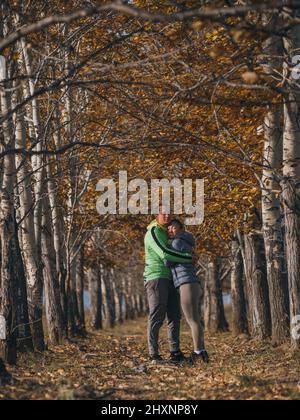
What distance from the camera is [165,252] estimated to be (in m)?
12.4

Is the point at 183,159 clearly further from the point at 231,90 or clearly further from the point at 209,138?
the point at 231,90

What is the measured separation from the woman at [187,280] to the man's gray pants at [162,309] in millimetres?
254

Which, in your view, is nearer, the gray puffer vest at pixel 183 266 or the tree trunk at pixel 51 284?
the gray puffer vest at pixel 183 266

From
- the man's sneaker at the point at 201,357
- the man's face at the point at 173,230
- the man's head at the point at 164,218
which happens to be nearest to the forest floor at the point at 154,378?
the man's sneaker at the point at 201,357

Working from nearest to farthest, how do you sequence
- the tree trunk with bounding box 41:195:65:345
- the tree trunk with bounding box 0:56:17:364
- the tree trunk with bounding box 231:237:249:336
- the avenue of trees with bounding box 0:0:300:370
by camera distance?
the avenue of trees with bounding box 0:0:300:370
the tree trunk with bounding box 0:56:17:364
the tree trunk with bounding box 41:195:65:345
the tree trunk with bounding box 231:237:249:336

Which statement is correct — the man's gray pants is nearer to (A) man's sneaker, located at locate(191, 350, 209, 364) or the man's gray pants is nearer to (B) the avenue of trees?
(A) man's sneaker, located at locate(191, 350, 209, 364)

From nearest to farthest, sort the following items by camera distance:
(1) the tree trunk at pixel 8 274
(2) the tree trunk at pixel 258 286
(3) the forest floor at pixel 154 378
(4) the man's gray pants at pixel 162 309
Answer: (3) the forest floor at pixel 154 378
(1) the tree trunk at pixel 8 274
(4) the man's gray pants at pixel 162 309
(2) the tree trunk at pixel 258 286

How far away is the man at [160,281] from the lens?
41.0 feet

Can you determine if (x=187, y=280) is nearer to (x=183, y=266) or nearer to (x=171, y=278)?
(x=183, y=266)

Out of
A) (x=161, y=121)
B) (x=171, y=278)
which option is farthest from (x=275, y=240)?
(x=161, y=121)

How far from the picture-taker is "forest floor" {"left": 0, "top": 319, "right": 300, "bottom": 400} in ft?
29.5

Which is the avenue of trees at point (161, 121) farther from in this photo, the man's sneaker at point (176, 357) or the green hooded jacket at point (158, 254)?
the man's sneaker at point (176, 357)

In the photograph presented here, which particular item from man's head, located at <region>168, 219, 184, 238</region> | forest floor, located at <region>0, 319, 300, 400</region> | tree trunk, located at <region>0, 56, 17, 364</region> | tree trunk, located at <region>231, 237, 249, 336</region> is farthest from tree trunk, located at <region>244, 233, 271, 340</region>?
tree trunk, located at <region>0, 56, 17, 364</region>

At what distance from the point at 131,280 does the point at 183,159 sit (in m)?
52.7
